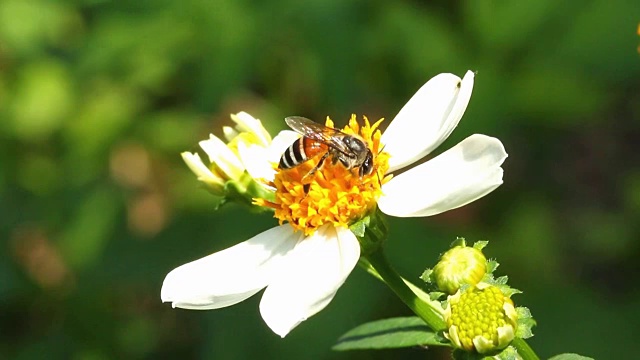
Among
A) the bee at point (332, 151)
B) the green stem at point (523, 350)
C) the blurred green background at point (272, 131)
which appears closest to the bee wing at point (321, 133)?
the bee at point (332, 151)

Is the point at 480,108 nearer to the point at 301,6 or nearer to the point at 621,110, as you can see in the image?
the point at 301,6

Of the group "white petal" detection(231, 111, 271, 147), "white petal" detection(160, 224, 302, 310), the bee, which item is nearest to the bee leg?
the bee

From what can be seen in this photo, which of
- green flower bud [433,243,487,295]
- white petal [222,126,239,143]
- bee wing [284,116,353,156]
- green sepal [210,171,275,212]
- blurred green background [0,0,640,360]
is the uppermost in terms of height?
bee wing [284,116,353,156]

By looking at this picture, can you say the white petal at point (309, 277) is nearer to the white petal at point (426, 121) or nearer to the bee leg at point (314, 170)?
the bee leg at point (314, 170)

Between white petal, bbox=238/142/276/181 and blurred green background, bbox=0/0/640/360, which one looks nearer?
white petal, bbox=238/142/276/181

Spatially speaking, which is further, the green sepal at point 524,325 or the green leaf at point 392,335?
the green leaf at point 392,335

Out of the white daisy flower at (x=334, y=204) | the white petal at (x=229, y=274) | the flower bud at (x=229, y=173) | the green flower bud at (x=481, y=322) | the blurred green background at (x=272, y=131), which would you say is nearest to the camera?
the green flower bud at (x=481, y=322)

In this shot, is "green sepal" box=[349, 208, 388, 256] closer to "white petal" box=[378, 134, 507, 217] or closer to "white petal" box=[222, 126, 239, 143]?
"white petal" box=[378, 134, 507, 217]
